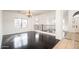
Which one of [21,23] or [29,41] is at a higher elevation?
[21,23]

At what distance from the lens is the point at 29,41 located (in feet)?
5.77

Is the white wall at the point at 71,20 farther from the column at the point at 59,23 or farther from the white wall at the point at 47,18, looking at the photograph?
the white wall at the point at 47,18

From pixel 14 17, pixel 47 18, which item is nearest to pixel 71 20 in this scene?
pixel 47 18

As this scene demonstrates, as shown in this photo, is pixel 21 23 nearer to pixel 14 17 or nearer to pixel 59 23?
pixel 14 17

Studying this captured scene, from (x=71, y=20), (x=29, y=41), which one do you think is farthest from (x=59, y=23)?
(x=29, y=41)

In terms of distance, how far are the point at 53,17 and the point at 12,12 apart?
0.58 m

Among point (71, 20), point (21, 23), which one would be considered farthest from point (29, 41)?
point (71, 20)

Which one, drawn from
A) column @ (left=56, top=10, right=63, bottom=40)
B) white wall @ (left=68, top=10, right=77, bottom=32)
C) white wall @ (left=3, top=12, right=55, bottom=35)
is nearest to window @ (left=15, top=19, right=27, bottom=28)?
white wall @ (left=3, top=12, right=55, bottom=35)

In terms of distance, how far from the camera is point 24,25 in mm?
1772

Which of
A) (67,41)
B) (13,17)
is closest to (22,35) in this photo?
(13,17)

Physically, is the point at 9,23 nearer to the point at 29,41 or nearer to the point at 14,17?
the point at 14,17

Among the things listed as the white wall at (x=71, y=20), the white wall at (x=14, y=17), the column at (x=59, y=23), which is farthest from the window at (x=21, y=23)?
the white wall at (x=71, y=20)

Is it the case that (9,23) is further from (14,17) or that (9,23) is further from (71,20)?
(71,20)

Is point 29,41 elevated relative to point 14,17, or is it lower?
lower
